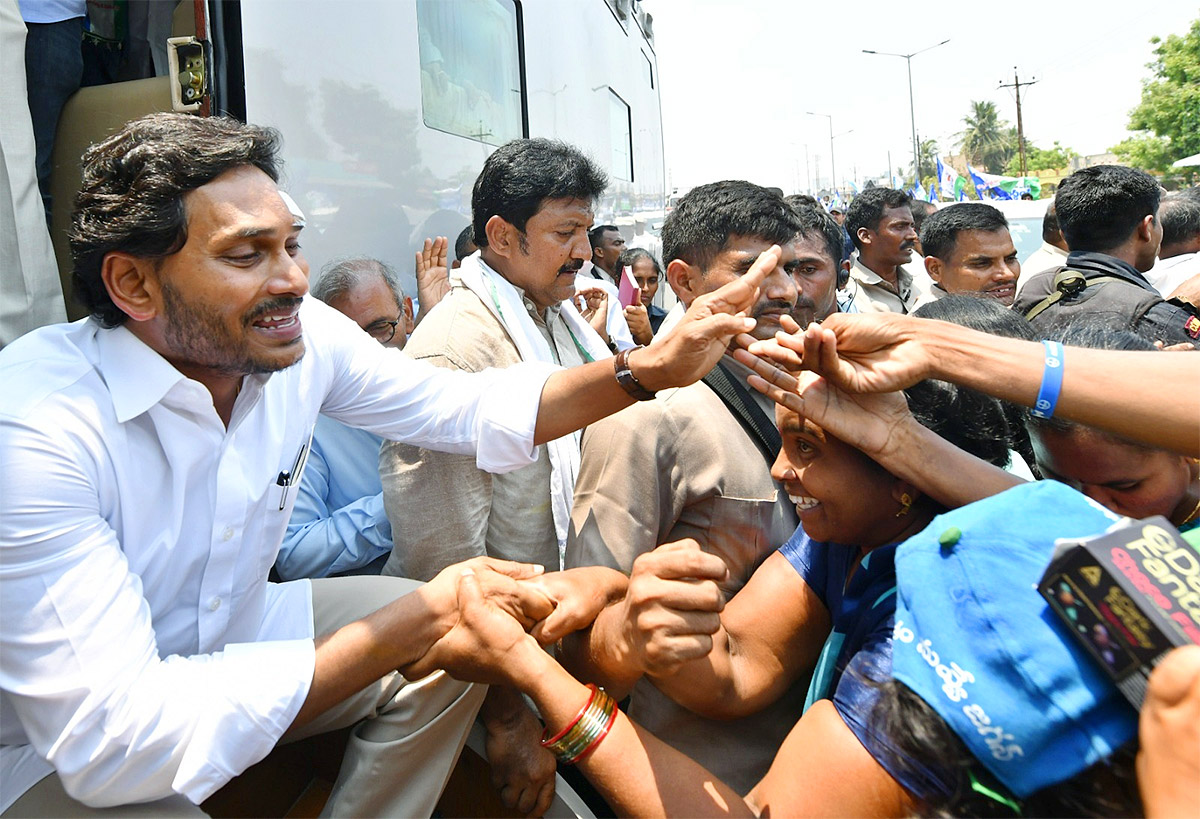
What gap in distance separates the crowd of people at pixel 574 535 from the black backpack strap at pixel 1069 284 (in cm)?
173

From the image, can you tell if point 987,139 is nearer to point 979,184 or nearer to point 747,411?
point 979,184

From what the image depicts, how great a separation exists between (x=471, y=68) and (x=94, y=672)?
11.2 ft

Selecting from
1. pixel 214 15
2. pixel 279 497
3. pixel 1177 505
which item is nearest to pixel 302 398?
pixel 279 497

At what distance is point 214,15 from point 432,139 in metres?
1.37

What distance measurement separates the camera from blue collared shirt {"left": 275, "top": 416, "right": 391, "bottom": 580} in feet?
8.13

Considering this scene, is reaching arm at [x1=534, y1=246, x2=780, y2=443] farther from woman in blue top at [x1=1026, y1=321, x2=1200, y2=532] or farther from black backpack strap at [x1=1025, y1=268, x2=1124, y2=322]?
black backpack strap at [x1=1025, y1=268, x2=1124, y2=322]

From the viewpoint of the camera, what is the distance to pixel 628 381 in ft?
6.72

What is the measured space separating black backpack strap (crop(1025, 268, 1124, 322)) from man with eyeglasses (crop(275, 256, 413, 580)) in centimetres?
269

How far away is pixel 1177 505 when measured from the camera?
5.08 ft

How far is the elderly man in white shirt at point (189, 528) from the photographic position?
56.4 inches

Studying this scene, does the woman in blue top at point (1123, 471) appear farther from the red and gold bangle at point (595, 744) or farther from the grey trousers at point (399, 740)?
the grey trousers at point (399, 740)

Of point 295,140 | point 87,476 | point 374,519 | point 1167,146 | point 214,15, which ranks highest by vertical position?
point 1167,146

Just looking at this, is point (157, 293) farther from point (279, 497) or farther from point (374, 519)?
point (374, 519)

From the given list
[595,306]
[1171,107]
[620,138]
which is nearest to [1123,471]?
[595,306]
